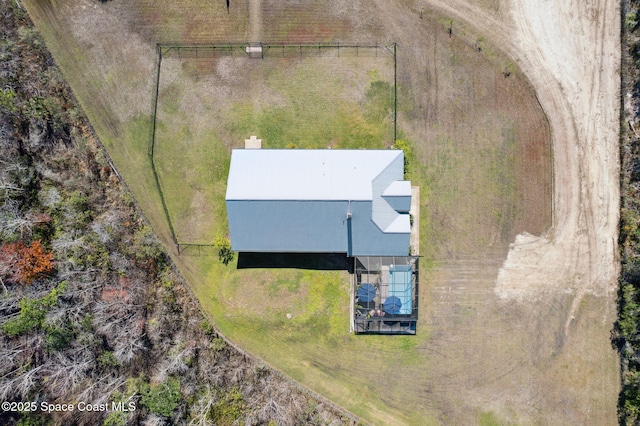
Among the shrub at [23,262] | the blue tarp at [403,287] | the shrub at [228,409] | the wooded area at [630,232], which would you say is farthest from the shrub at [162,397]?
the wooded area at [630,232]

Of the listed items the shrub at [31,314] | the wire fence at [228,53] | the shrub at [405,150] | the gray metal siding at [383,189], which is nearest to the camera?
the shrub at [31,314]

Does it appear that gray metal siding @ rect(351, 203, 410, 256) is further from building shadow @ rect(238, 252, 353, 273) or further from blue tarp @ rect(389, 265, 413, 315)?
building shadow @ rect(238, 252, 353, 273)

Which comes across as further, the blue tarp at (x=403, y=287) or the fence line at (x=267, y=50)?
the fence line at (x=267, y=50)

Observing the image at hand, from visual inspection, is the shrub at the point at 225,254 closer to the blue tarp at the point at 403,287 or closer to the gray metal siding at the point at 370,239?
the gray metal siding at the point at 370,239

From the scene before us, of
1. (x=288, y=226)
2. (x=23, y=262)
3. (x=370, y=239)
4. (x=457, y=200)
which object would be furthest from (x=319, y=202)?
(x=23, y=262)

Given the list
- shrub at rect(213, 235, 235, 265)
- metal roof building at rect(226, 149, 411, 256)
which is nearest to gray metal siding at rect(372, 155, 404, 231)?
metal roof building at rect(226, 149, 411, 256)

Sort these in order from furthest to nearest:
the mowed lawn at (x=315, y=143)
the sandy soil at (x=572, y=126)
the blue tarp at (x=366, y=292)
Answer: the mowed lawn at (x=315, y=143), the sandy soil at (x=572, y=126), the blue tarp at (x=366, y=292)

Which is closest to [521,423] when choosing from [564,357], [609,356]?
[564,357]
